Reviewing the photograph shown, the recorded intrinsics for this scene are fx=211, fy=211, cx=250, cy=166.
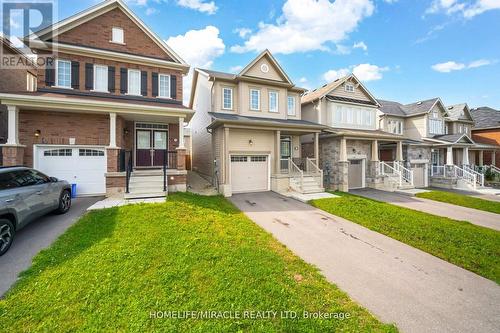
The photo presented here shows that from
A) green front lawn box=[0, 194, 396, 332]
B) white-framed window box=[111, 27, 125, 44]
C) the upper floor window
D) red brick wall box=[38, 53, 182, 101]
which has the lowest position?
green front lawn box=[0, 194, 396, 332]

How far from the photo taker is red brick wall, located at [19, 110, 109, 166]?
31.2 ft

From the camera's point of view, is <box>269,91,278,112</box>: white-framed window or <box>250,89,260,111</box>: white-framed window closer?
<box>250,89,260,111</box>: white-framed window

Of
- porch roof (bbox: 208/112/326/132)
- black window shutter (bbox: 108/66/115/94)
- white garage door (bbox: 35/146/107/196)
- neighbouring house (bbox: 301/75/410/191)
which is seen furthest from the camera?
neighbouring house (bbox: 301/75/410/191)

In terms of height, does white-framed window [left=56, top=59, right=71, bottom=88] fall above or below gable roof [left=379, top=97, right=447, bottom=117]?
below

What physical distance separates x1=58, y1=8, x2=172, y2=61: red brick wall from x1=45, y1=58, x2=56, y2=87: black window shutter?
124cm

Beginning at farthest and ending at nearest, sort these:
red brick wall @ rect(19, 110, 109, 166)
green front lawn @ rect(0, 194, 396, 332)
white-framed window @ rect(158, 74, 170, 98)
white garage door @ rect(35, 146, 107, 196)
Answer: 1. white-framed window @ rect(158, 74, 170, 98)
2. white garage door @ rect(35, 146, 107, 196)
3. red brick wall @ rect(19, 110, 109, 166)
4. green front lawn @ rect(0, 194, 396, 332)

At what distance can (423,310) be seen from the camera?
3453mm

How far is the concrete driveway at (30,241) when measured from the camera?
4.03 metres

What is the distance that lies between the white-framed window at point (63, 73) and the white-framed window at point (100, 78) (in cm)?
114

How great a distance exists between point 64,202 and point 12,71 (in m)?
12.2

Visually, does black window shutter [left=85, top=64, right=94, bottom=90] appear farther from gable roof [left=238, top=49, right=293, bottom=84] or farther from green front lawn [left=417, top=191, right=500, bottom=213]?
green front lawn [left=417, top=191, right=500, bottom=213]

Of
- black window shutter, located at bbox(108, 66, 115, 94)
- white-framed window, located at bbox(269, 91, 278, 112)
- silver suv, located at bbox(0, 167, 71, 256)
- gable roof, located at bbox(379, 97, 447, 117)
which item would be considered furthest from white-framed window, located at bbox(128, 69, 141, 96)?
gable roof, located at bbox(379, 97, 447, 117)

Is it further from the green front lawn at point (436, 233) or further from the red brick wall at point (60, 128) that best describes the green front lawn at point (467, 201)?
the red brick wall at point (60, 128)

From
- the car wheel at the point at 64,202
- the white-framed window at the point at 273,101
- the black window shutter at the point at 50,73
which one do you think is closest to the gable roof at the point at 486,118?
the white-framed window at the point at 273,101
